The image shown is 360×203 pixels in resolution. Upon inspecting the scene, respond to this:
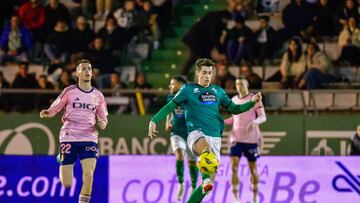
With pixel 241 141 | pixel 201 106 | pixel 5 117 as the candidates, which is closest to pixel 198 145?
pixel 201 106

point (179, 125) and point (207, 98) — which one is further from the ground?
point (207, 98)

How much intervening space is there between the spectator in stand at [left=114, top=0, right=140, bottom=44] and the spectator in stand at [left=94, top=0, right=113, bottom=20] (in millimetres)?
444

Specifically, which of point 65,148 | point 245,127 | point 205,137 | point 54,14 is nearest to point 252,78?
point 245,127

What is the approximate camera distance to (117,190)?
60.1ft

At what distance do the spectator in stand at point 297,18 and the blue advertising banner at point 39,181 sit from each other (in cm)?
586

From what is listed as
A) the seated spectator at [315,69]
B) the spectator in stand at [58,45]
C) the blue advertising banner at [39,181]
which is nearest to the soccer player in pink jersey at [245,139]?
the blue advertising banner at [39,181]

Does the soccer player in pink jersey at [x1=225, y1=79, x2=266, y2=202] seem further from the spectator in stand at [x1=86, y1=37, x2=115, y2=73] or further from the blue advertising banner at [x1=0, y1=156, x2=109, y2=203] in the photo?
the spectator in stand at [x1=86, y1=37, x2=115, y2=73]

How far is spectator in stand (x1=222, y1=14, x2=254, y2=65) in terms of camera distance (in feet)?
72.9

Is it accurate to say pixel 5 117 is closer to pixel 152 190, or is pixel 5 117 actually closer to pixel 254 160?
pixel 152 190

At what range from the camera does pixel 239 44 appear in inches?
875

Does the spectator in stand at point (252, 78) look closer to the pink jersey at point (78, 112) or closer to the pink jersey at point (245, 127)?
the pink jersey at point (245, 127)

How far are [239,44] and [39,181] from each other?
586 centimetres

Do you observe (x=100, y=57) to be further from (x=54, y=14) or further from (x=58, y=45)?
(x=54, y=14)

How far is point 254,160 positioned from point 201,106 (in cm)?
384
